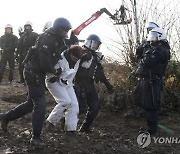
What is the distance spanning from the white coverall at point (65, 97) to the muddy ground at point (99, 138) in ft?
0.92

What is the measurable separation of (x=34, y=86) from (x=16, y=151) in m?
0.97

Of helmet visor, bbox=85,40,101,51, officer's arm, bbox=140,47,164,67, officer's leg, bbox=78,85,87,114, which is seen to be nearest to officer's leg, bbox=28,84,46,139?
officer's leg, bbox=78,85,87,114

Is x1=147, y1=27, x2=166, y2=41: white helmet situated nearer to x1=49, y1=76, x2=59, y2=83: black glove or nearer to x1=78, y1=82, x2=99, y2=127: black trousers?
x1=78, y1=82, x2=99, y2=127: black trousers

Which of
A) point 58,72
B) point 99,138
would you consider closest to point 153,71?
point 99,138

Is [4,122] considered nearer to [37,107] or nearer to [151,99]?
[37,107]

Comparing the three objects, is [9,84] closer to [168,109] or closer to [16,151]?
[168,109]

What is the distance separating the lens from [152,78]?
6793mm

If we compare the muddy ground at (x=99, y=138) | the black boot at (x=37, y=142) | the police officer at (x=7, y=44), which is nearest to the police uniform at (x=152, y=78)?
the muddy ground at (x=99, y=138)

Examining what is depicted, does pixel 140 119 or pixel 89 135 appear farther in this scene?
pixel 140 119

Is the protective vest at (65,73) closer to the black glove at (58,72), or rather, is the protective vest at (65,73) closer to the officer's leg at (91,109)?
the black glove at (58,72)

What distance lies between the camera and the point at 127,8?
10055 mm

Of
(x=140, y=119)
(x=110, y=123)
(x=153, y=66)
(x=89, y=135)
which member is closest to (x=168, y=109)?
(x=140, y=119)

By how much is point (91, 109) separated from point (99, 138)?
0.59 metres

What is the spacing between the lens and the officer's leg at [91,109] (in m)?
6.75
